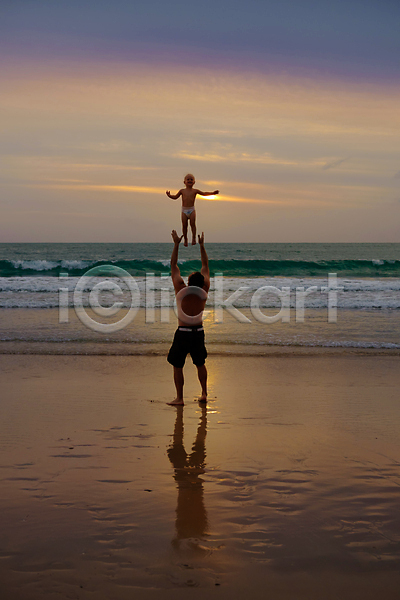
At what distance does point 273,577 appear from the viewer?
281 cm

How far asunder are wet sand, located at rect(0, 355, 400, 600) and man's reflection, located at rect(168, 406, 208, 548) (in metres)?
0.01

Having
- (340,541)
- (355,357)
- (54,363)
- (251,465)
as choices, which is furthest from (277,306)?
(340,541)

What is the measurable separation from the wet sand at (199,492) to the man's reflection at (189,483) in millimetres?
13

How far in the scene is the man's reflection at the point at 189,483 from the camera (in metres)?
3.28

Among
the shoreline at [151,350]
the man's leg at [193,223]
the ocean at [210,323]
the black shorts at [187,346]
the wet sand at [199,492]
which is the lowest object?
the wet sand at [199,492]

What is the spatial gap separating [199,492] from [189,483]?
0.17 metres

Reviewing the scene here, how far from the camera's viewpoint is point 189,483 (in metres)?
3.96

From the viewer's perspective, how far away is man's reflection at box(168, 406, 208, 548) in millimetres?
3281

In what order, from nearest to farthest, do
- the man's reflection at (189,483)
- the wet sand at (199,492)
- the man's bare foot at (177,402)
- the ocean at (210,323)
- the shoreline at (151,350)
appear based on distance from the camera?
the wet sand at (199,492) → the man's reflection at (189,483) → the man's bare foot at (177,402) → the shoreline at (151,350) → the ocean at (210,323)

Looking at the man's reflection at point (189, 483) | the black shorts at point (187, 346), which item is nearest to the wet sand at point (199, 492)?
the man's reflection at point (189, 483)

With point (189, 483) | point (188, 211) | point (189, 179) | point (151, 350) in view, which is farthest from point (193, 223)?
point (151, 350)

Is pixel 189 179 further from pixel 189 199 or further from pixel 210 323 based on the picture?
pixel 210 323

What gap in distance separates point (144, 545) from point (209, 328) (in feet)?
30.5

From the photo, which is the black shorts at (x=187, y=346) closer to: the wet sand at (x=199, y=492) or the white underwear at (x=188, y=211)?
the wet sand at (x=199, y=492)
